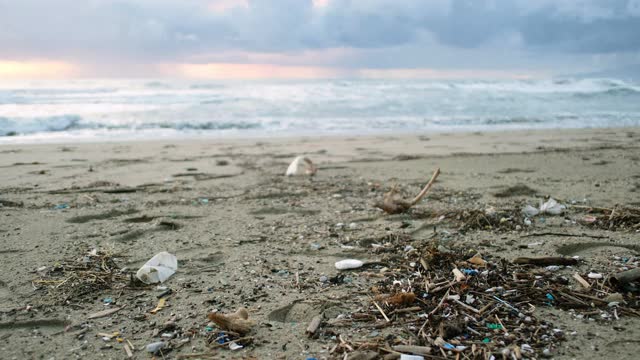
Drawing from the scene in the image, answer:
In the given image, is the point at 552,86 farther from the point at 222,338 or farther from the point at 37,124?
the point at 222,338

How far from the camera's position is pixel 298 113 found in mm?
18297

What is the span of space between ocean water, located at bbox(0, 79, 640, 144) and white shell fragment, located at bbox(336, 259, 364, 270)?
32.2 feet

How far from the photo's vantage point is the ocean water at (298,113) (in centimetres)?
1344

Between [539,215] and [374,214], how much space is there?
4.40 ft

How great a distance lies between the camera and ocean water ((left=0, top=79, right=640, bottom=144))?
529 inches

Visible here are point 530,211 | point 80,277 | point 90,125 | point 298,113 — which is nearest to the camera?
point 80,277

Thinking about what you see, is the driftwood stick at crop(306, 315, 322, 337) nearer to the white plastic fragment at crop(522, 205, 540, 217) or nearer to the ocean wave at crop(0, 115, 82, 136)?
the white plastic fragment at crop(522, 205, 540, 217)

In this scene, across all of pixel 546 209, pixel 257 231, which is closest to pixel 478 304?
pixel 257 231

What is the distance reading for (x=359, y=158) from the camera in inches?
298

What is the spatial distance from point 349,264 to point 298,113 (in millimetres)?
15847

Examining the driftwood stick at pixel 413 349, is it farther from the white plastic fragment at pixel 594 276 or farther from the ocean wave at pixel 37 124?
the ocean wave at pixel 37 124

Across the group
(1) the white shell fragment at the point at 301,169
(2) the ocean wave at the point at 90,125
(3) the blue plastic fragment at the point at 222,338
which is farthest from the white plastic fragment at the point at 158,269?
(2) the ocean wave at the point at 90,125

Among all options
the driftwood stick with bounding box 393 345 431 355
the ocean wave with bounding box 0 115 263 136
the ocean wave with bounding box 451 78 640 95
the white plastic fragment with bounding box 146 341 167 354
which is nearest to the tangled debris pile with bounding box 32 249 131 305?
the white plastic fragment with bounding box 146 341 167 354

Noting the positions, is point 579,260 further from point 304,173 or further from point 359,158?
point 359,158
